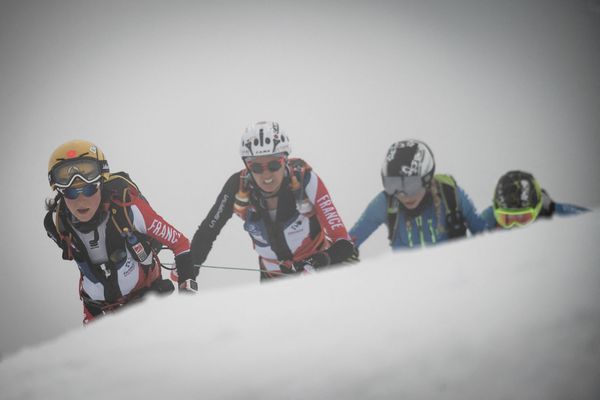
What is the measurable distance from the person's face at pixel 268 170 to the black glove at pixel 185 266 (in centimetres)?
86

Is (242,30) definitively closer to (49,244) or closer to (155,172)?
(155,172)

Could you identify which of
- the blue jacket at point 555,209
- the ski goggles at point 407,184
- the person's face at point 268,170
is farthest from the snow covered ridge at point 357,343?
the blue jacket at point 555,209

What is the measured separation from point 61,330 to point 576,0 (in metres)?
7.24

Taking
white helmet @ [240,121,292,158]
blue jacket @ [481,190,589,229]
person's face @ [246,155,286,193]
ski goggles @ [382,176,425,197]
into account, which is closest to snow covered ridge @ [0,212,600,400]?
ski goggles @ [382,176,425,197]

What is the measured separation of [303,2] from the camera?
5973mm

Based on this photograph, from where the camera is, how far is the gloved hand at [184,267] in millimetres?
4023

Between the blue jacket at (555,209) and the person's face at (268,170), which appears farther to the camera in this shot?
the blue jacket at (555,209)

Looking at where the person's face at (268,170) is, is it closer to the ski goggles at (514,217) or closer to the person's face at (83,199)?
the person's face at (83,199)

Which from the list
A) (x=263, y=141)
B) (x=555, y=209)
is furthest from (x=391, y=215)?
(x=555, y=209)

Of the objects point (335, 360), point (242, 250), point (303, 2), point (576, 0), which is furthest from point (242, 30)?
point (335, 360)

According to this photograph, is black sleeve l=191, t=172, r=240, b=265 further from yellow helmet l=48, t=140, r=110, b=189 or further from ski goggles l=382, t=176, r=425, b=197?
ski goggles l=382, t=176, r=425, b=197

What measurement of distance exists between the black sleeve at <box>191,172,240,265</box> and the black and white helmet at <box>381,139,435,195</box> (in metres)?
1.28

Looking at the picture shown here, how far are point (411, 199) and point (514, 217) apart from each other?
3.36 feet

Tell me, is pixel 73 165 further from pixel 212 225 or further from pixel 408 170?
pixel 408 170
